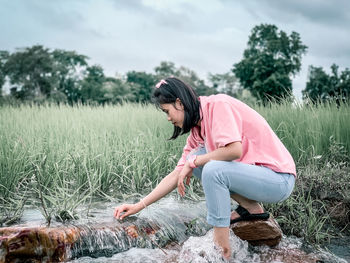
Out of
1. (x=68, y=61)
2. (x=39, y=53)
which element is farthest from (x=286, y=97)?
(x=68, y=61)

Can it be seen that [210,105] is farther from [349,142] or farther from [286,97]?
[286,97]

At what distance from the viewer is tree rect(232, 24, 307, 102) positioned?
3064cm

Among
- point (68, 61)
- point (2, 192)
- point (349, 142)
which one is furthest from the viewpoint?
point (68, 61)

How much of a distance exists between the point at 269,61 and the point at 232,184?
31505 mm

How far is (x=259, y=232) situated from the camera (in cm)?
289

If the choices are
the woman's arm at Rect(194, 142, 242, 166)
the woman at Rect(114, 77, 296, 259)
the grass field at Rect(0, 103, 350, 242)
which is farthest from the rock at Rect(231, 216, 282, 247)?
the woman's arm at Rect(194, 142, 242, 166)

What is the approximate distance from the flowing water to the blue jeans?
12.3 inches

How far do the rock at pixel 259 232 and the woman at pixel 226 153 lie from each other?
330 mm

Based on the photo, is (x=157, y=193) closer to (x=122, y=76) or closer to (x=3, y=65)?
(x=3, y=65)

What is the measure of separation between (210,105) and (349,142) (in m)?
3.40

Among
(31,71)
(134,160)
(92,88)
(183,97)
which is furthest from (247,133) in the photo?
(92,88)

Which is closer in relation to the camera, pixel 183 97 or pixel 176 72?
pixel 183 97

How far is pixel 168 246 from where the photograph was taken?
9.60 feet

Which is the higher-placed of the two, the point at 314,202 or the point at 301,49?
the point at 301,49
